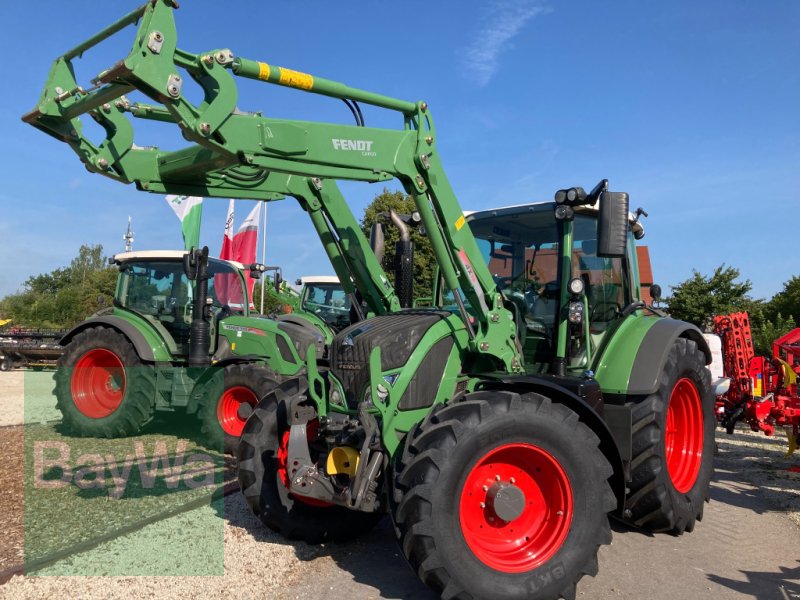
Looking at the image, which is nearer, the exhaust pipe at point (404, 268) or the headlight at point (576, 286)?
the headlight at point (576, 286)

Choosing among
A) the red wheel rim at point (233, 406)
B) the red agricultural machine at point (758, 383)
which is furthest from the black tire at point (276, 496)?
the red agricultural machine at point (758, 383)

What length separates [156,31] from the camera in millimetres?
3539

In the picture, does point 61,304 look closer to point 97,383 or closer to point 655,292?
point 97,383

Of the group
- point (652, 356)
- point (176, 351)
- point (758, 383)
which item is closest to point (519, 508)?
point (652, 356)

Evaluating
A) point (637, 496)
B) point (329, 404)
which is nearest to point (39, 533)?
point (329, 404)

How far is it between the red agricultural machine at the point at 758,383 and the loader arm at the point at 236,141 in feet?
14.7

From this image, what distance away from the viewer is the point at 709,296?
24031 millimetres

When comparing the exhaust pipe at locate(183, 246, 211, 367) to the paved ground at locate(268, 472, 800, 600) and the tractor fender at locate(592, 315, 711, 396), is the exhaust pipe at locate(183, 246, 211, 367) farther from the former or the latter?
the tractor fender at locate(592, 315, 711, 396)

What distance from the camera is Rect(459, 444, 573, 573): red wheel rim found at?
358 cm

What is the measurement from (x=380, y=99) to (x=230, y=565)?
322 cm

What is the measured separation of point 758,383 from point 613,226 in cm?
519

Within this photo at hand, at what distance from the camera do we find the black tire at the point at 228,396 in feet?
24.9

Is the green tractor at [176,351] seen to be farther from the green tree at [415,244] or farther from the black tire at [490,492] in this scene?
the green tree at [415,244]

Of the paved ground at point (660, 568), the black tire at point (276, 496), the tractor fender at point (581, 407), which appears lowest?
the paved ground at point (660, 568)
